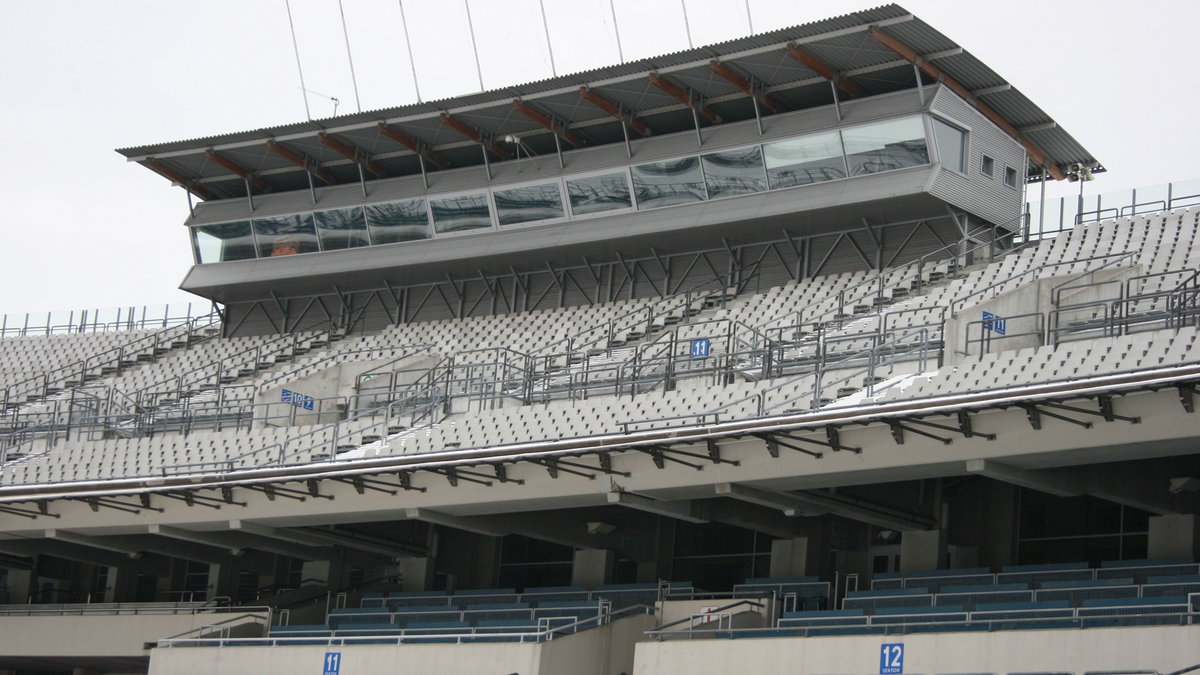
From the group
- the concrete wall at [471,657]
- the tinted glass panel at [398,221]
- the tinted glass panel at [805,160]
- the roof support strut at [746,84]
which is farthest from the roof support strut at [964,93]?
the tinted glass panel at [398,221]

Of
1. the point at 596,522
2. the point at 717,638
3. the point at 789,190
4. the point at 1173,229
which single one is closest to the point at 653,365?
the point at 596,522

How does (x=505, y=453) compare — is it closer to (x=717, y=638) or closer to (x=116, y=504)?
(x=717, y=638)

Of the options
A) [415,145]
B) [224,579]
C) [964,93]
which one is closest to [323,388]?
[224,579]

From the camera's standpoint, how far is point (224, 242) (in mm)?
39125

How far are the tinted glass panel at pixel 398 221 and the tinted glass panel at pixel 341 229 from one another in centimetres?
29

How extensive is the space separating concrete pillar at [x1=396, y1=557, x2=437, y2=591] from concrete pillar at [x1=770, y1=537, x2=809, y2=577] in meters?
7.50

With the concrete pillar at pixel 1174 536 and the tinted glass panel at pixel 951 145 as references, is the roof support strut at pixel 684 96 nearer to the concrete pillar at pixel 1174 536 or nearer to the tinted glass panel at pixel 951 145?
the tinted glass panel at pixel 951 145

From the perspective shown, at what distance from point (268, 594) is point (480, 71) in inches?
495

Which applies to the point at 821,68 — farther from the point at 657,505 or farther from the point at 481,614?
the point at 481,614

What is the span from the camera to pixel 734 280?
32844 mm

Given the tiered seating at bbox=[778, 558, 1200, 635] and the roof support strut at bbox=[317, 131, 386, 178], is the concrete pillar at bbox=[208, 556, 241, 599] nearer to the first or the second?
the roof support strut at bbox=[317, 131, 386, 178]

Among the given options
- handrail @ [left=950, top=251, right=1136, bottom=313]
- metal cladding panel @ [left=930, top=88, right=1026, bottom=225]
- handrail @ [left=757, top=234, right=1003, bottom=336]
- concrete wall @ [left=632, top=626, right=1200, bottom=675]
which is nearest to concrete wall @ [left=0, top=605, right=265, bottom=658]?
concrete wall @ [left=632, top=626, right=1200, bottom=675]

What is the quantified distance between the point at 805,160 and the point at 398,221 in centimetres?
1057

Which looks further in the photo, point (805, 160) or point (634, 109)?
point (634, 109)
